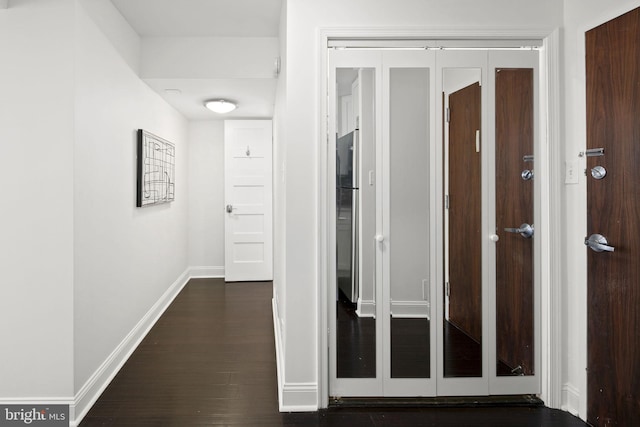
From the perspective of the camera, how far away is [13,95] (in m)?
2.22

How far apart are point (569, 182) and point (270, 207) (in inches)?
164

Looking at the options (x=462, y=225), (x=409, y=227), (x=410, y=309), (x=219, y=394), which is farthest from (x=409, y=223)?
(x=219, y=394)

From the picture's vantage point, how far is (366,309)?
2.40 m

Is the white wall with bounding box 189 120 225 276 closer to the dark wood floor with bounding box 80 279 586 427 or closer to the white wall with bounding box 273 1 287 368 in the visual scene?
the dark wood floor with bounding box 80 279 586 427

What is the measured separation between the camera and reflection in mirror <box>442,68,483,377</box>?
239 centimetres

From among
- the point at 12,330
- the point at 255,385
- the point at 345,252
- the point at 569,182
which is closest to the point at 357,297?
the point at 345,252

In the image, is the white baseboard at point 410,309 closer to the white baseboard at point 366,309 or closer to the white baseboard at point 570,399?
the white baseboard at point 366,309

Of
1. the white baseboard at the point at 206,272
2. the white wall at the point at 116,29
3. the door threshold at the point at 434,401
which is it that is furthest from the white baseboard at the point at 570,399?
the white baseboard at the point at 206,272

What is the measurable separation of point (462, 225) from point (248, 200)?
12.9 feet

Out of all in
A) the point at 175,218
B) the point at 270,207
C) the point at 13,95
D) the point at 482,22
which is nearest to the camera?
the point at 13,95

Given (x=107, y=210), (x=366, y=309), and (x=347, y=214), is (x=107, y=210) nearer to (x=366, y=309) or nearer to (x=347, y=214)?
(x=347, y=214)

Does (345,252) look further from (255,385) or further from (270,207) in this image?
(270,207)

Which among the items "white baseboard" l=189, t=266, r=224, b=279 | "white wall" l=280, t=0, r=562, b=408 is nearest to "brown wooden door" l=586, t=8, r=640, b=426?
"white wall" l=280, t=0, r=562, b=408

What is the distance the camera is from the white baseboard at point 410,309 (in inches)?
94.6
